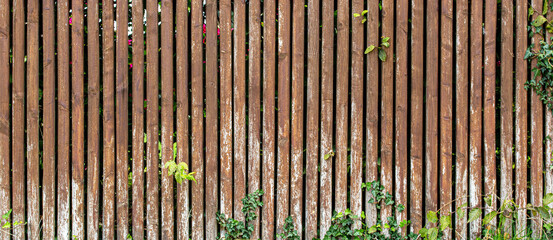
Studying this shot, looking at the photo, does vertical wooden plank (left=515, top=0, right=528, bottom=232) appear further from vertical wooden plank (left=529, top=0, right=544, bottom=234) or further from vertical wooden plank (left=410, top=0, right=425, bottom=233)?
vertical wooden plank (left=410, top=0, right=425, bottom=233)

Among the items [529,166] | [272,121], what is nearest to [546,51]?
[529,166]

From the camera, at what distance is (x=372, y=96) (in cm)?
263

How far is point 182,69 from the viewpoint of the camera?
2627 mm

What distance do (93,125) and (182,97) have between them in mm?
608

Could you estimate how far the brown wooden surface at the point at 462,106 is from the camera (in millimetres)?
2633

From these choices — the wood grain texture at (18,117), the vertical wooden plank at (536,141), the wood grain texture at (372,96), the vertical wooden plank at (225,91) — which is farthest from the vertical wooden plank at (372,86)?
the wood grain texture at (18,117)

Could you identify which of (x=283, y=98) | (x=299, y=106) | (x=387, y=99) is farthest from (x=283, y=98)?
(x=387, y=99)

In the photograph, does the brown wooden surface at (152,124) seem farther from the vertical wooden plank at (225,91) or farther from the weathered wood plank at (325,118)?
the weathered wood plank at (325,118)

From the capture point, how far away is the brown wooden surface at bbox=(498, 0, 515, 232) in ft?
8.64

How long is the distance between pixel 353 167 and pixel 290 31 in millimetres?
984

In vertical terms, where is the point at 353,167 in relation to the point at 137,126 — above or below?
below

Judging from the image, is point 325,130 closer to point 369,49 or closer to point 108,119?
point 369,49

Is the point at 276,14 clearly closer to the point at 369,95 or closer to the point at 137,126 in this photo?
the point at 369,95

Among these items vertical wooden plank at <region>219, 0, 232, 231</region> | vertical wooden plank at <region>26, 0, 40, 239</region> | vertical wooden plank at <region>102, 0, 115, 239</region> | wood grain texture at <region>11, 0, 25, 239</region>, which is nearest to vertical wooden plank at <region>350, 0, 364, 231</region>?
vertical wooden plank at <region>219, 0, 232, 231</region>
